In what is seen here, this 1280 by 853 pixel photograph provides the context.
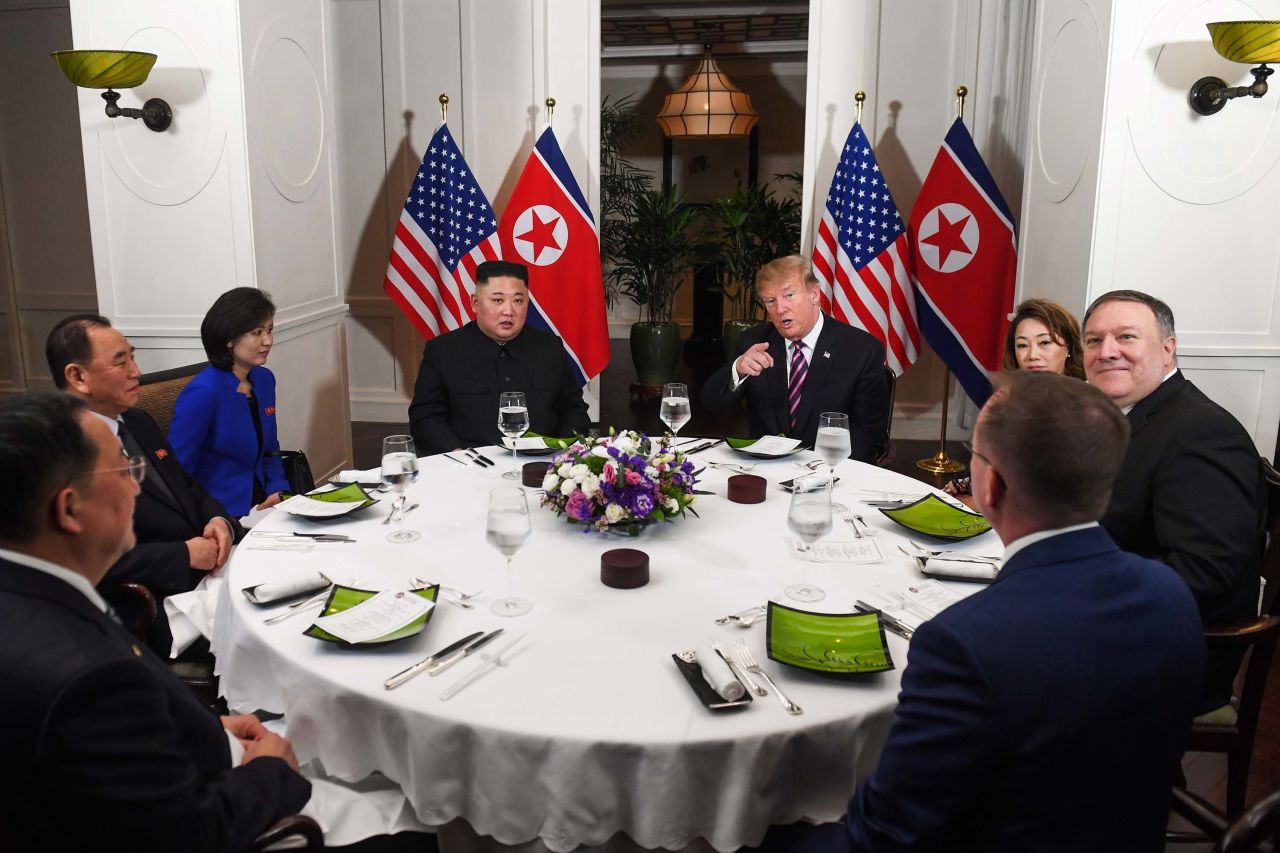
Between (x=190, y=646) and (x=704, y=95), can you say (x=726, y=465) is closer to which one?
(x=190, y=646)

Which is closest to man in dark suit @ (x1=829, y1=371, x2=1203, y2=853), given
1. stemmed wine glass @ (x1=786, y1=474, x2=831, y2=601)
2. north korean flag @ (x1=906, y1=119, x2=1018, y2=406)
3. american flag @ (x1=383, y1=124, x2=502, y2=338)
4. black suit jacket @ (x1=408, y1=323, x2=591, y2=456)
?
stemmed wine glass @ (x1=786, y1=474, x2=831, y2=601)

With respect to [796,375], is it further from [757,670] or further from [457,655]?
[457,655]

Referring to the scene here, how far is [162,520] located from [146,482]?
119 mm

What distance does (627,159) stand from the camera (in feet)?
38.5

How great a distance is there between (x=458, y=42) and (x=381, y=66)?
1.86ft

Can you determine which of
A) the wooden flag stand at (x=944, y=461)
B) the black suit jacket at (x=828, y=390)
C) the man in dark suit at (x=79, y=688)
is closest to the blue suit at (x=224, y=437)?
the black suit jacket at (x=828, y=390)

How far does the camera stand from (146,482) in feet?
8.53

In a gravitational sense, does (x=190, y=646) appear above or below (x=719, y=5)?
below

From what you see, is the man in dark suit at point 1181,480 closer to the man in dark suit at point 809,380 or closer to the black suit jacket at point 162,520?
the man in dark suit at point 809,380

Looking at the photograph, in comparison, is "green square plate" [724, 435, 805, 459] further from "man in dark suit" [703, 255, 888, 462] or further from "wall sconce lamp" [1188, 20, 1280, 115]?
"wall sconce lamp" [1188, 20, 1280, 115]

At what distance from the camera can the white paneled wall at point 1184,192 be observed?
11.9ft

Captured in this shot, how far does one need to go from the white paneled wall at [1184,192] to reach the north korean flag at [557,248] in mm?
2696

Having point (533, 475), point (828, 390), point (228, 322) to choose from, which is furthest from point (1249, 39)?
point (228, 322)

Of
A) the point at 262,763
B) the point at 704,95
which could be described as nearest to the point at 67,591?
the point at 262,763
